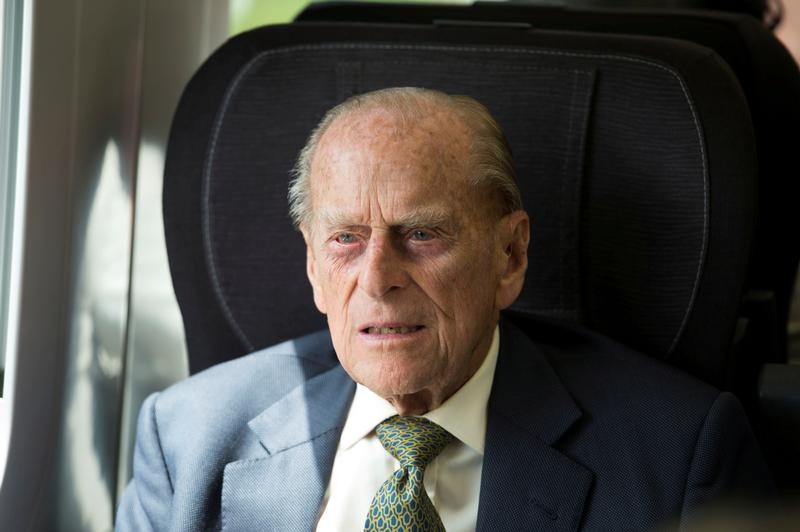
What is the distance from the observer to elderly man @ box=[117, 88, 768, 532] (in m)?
1.59

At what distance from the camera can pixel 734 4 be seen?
112 inches

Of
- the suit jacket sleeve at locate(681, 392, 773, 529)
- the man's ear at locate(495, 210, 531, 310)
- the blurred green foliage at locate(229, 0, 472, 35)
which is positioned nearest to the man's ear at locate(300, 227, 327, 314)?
the man's ear at locate(495, 210, 531, 310)

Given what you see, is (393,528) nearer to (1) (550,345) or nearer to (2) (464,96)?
(1) (550,345)

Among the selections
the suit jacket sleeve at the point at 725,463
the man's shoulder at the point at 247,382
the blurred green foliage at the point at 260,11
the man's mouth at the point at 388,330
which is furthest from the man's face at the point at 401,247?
the blurred green foliage at the point at 260,11

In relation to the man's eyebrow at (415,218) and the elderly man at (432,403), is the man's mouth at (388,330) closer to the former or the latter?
the elderly man at (432,403)

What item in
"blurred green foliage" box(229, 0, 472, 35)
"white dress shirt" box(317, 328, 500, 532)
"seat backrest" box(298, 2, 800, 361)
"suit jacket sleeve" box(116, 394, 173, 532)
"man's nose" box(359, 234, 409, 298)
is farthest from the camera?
"blurred green foliage" box(229, 0, 472, 35)

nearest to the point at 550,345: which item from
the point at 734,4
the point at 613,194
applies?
the point at 613,194

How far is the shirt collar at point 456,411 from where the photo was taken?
169 centimetres

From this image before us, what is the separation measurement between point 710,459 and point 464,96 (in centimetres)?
62

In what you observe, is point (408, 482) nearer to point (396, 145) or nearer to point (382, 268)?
point (382, 268)

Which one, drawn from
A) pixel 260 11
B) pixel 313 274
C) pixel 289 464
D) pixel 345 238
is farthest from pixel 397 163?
pixel 260 11

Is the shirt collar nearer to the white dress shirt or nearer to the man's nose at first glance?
the white dress shirt

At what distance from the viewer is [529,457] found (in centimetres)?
164

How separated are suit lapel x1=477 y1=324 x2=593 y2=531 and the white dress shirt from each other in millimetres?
29
